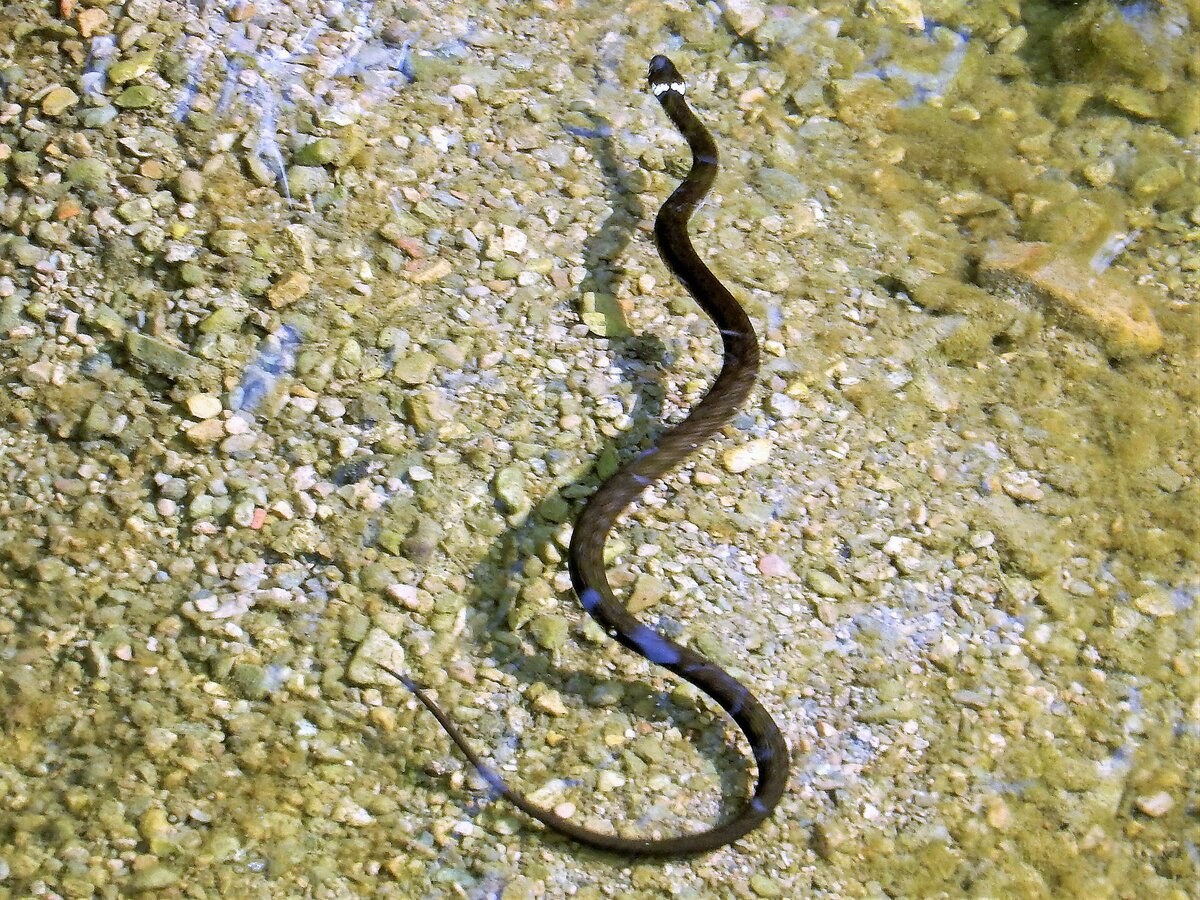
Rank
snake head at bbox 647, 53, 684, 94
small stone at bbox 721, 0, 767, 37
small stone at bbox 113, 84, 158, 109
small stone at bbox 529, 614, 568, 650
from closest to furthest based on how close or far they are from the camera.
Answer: small stone at bbox 529, 614, 568, 650 < small stone at bbox 113, 84, 158, 109 < snake head at bbox 647, 53, 684, 94 < small stone at bbox 721, 0, 767, 37

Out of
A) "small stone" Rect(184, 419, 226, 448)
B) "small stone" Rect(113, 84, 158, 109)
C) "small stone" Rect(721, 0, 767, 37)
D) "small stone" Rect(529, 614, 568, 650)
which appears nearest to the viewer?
"small stone" Rect(529, 614, 568, 650)

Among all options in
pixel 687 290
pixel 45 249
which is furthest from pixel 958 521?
pixel 45 249

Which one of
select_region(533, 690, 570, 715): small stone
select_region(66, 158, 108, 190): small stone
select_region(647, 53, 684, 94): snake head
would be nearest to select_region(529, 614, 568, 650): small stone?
select_region(533, 690, 570, 715): small stone

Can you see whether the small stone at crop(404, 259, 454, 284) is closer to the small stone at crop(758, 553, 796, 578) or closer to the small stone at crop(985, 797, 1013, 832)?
the small stone at crop(758, 553, 796, 578)

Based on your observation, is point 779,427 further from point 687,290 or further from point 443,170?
point 443,170

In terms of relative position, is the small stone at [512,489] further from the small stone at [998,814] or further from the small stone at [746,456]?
the small stone at [998,814]

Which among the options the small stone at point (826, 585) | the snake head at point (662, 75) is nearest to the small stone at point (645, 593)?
the small stone at point (826, 585)

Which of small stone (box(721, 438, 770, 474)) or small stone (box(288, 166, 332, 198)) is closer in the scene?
small stone (box(721, 438, 770, 474))
